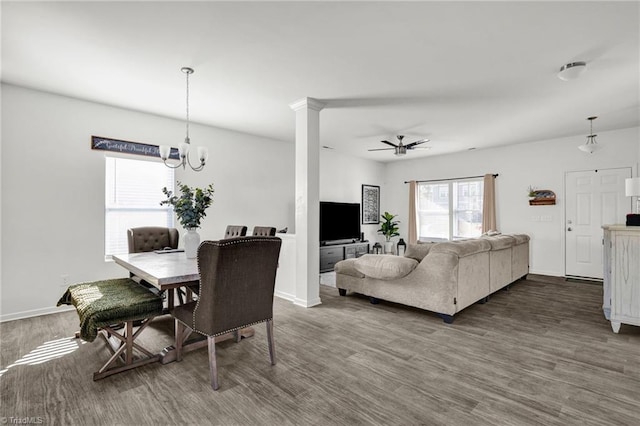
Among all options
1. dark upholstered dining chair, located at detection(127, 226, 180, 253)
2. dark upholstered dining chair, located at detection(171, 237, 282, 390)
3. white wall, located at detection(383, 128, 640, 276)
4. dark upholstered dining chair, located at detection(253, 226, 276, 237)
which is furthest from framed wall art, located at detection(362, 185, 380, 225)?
dark upholstered dining chair, located at detection(171, 237, 282, 390)

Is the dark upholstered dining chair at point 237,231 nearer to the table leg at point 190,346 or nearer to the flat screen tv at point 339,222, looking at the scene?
the table leg at point 190,346

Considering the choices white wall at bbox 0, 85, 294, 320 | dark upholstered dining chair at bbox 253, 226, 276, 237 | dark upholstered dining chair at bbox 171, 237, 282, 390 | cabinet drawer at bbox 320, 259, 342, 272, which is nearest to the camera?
dark upholstered dining chair at bbox 171, 237, 282, 390

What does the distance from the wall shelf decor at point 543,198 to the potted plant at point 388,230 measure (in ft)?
9.75

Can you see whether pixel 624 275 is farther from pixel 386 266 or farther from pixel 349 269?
pixel 349 269

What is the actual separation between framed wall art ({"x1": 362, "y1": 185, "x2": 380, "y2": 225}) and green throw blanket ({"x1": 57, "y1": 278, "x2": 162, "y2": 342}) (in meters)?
5.88

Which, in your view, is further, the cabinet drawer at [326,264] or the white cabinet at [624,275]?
Result: the cabinet drawer at [326,264]

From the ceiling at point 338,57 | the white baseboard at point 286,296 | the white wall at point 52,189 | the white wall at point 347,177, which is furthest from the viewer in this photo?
the white wall at point 347,177

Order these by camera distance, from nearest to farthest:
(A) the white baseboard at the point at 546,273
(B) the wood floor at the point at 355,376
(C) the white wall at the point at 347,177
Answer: (B) the wood floor at the point at 355,376 → (A) the white baseboard at the point at 546,273 → (C) the white wall at the point at 347,177

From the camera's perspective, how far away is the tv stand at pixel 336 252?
6.41 metres

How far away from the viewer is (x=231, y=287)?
2152mm

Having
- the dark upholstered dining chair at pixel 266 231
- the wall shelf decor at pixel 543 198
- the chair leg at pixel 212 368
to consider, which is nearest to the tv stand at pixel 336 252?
the dark upholstered dining chair at pixel 266 231

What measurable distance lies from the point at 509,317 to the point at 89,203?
5.22 metres

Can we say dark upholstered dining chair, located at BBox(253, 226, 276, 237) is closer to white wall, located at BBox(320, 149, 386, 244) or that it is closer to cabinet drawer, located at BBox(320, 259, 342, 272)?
cabinet drawer, located at BBox(320, 259, 342, 272)

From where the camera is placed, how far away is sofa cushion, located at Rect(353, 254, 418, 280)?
357 centimetres
